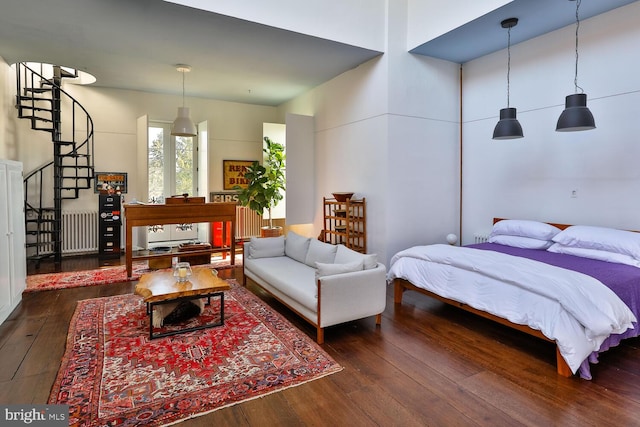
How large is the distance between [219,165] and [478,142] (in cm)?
545

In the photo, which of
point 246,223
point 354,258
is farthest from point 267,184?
point 354,258

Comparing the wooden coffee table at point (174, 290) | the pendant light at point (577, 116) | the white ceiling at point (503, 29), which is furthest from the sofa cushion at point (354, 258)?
the white ceiling at point (503, 29)

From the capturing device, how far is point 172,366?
285 cm

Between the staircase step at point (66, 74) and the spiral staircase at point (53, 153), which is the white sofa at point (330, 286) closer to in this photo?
the spiral staircase at point (53, 153)

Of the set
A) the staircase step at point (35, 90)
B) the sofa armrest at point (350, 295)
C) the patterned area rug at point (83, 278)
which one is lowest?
the patterned area rug at point (83, 278)

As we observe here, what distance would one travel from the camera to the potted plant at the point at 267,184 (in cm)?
751

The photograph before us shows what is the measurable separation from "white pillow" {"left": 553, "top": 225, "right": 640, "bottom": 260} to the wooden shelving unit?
2583 millimetres

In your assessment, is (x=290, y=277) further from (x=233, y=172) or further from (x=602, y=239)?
(x=233, y=172)

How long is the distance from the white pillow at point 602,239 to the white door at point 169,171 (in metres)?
6.89

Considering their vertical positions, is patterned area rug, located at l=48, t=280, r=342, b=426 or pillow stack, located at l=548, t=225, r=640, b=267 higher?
pillow stack, located at l=548, t=225, r=640, b=267

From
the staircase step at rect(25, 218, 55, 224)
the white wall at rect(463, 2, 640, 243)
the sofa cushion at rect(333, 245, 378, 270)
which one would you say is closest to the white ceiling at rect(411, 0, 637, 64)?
the white wall at rect(463, 2, 640, 243)

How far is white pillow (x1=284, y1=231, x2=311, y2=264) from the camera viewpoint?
4762mm

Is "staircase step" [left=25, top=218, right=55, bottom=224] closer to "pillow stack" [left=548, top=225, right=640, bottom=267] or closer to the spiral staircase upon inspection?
the spiral staircase

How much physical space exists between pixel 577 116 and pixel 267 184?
5.53 m
